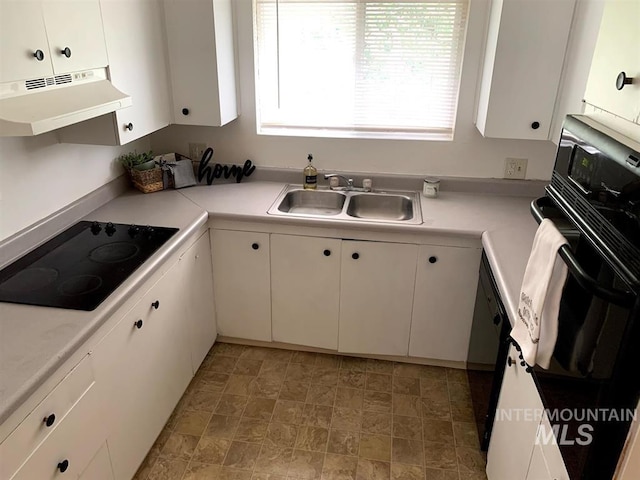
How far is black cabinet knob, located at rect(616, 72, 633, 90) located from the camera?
1.03m

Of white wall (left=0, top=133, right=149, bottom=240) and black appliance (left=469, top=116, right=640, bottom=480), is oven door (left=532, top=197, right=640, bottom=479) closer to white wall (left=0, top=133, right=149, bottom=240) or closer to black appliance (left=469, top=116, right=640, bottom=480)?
black appliance (left=469, top=116, right=640, bottom=480)

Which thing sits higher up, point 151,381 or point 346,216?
point 346,216

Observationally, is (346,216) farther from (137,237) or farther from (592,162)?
(592,162)

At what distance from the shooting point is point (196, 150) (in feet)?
9.46

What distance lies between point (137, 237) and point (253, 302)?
0.75 m

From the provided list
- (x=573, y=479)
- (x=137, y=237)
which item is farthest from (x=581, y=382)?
(x=137, y=237)

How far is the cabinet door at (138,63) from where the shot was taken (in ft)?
6.61

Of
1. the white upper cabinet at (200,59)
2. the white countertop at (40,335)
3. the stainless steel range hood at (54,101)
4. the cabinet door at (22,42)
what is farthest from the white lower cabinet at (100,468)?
the white upper cabinet at (200,59)

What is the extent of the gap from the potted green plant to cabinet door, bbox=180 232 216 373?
53cm

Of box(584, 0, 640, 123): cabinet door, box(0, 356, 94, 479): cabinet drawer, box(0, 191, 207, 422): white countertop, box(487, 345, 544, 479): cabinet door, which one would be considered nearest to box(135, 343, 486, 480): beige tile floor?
box(487, 345, 544, 479): cabinet door

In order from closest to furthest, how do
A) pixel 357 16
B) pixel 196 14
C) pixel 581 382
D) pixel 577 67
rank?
pixel 581 382 → pixel 577 67 → pixel 196 14 → pixel 357 16

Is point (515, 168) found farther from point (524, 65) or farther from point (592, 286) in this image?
point (592, 286)

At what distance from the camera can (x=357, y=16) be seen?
2.54m

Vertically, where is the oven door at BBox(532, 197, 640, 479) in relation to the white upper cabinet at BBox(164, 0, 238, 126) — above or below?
below
